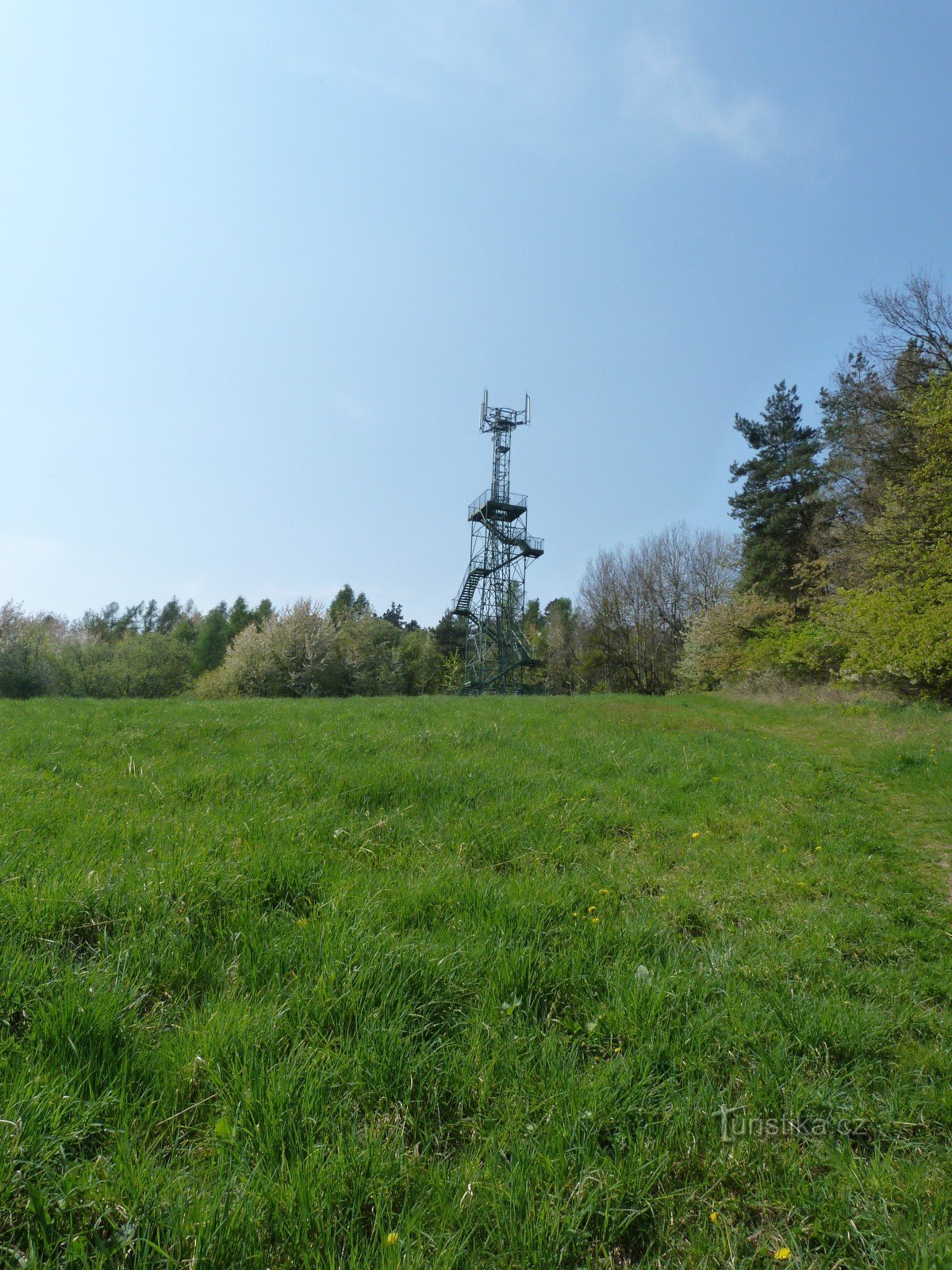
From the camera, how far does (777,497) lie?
1276 inches

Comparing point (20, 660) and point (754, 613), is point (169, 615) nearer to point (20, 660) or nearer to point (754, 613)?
point (20, 660)

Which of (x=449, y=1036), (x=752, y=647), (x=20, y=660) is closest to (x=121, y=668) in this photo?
(x=20, y=660)

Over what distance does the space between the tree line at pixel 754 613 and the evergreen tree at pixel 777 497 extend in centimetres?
10

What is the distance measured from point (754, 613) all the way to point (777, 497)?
742cm

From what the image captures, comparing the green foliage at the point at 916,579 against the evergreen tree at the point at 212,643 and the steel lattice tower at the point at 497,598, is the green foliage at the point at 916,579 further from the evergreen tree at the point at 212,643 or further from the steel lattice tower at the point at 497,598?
the evergreen tree at the point at 212,643

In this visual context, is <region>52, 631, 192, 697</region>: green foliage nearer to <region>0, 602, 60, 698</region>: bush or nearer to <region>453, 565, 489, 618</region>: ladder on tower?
<region>0, 602, 60, 698</region>: bush

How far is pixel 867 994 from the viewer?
10.3 ft

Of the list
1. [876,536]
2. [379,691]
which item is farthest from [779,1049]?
[379,691]

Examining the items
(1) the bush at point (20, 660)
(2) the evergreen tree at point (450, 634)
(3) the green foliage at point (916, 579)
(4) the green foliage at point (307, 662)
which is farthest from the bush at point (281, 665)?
(3) the green foliage at point (916, 579)

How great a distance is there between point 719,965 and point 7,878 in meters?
3.89

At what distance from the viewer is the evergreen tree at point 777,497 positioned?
31.5 meters

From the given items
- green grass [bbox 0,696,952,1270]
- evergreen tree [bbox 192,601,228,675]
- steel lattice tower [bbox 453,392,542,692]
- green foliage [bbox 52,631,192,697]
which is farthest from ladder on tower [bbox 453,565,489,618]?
green grass [bbox 0,696,952,1270]

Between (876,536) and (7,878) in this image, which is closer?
(7,878)

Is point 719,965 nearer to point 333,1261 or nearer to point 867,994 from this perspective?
point 867,994
